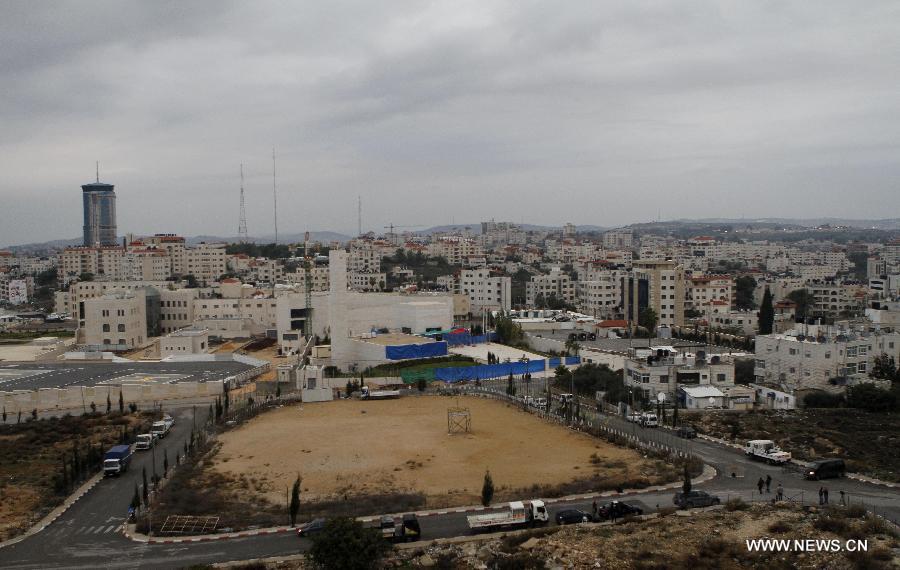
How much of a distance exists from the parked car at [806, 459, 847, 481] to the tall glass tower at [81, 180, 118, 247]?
147 m

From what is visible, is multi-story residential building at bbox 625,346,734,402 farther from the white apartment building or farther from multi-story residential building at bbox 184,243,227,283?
multi-story residential building at bbox 184,243,227,283

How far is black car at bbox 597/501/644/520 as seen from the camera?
46.2ft

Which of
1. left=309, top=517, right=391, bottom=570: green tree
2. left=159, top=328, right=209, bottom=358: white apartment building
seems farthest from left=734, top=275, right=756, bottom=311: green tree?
left=309, top=517, right=391, bottom=570: green tree

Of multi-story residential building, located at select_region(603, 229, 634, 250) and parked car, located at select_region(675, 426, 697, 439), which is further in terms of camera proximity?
multi-story residential building, located at select_region(603, 229, 634, 250)

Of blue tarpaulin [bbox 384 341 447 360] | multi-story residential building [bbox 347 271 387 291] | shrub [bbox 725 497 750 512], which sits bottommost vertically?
shrub [bbox 725 497 750 512]

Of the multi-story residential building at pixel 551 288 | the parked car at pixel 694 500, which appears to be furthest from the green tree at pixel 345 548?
the multi-story residential building at pixel 551 288

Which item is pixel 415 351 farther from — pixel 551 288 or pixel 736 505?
pixel 551 288

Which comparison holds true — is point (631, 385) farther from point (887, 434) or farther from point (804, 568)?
point (804, 568)

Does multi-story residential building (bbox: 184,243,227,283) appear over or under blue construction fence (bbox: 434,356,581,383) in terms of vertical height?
over

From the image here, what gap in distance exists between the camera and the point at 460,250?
9956cm

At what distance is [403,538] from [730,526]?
561cm

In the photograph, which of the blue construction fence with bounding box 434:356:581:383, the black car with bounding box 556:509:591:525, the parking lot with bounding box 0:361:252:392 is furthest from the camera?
the blue construction fence with bounding box 434:356:581:383

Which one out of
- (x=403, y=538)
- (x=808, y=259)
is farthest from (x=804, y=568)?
(x=808, y=259)

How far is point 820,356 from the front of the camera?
85.4ft
